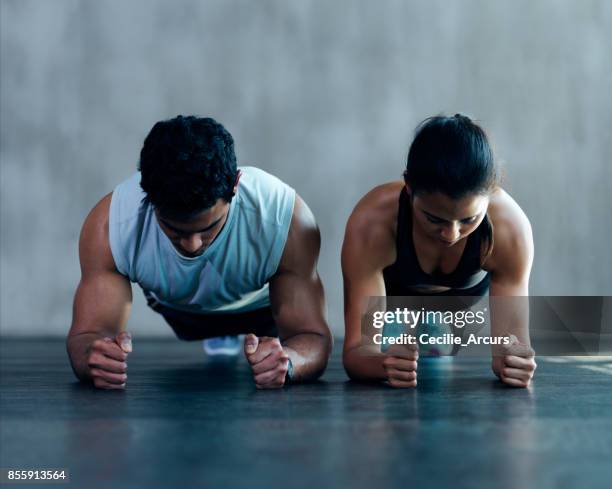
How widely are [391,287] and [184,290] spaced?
0.53 m

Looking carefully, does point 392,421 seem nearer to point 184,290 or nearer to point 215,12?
point 184,290

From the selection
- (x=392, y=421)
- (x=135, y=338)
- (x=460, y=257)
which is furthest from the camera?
(x=135, y=338)

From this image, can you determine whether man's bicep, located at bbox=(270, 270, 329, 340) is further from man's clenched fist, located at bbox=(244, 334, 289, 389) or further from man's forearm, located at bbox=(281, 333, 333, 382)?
man's clenched fist, located at bbox=(244, 334, 289, 389)

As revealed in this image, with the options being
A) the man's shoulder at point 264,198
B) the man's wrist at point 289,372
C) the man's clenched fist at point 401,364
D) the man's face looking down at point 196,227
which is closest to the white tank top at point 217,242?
the man's shoulder at point 264,198

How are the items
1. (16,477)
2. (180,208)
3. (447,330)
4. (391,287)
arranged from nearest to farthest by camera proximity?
(16,477) < (180,208) < (391,287) < (447,330)

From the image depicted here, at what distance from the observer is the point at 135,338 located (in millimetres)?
4285

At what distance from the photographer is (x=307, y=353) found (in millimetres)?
1882

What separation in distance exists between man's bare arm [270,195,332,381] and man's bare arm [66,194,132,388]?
374 millimetres

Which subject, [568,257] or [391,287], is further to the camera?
[568,257]

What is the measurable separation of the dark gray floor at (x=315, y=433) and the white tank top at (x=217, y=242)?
0.25 metres

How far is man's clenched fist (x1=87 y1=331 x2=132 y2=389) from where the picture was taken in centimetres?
167

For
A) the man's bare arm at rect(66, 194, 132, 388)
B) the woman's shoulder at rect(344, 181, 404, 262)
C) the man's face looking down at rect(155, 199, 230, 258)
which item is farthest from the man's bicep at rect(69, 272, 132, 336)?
the woman's shoulder at rect(344, 181, 404, 262)

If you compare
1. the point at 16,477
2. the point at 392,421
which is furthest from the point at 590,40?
the point at 16,477

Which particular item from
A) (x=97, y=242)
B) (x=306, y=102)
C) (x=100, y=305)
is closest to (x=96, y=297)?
(x=100, y=305)
